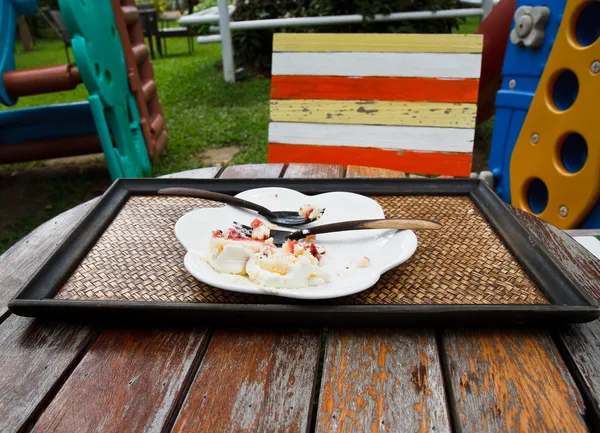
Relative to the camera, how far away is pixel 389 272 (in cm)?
85

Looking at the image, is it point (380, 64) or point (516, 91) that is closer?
point (380, 64)

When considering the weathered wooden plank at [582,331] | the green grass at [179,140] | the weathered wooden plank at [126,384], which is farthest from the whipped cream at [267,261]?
the green grass at [179,140]

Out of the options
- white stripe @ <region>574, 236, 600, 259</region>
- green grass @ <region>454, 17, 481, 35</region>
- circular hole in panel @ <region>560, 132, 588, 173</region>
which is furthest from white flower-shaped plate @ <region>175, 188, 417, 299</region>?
green grass @ <region>454, 17, 481, 35</region>

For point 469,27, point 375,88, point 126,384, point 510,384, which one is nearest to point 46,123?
point 375,88

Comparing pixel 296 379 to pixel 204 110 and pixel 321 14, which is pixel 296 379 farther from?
pixel 321 14

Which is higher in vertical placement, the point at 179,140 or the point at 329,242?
the point at 329,242

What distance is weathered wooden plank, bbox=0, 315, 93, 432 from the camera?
63 centimetres

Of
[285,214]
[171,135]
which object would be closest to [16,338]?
[285,214]

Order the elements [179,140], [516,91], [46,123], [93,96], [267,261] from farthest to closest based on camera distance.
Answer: [179,140] → [46,123] → [93,96] → [516,91] → [267,261]

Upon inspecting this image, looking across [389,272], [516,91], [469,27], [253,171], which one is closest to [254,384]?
[389,272]

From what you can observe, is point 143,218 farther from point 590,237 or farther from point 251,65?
point 251,65

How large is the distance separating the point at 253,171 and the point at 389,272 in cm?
73

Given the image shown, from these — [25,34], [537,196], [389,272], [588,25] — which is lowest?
[25,34]

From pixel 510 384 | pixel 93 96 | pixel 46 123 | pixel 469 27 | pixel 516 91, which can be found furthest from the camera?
pixel 469 27
